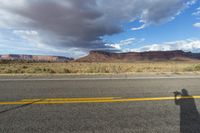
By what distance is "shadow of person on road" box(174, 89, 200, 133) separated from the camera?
3.57 meters

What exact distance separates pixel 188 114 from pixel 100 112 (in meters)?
2.03

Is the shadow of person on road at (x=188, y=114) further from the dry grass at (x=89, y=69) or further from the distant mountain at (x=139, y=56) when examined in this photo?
the distant mountain at (x=139, y=56)

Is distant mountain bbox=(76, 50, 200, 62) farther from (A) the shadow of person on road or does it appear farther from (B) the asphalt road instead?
(A) the shadow of person on road

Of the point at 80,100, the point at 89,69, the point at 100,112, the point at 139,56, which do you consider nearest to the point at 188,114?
the point at 100,112

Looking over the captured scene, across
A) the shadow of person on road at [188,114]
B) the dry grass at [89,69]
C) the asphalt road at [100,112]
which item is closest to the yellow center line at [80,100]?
the asphalt road at [100,112]

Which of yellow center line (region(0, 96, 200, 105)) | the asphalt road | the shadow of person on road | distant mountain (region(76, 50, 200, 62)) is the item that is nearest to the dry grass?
yellow center line (region(0, 96, 200, 105))

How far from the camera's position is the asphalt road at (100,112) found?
3633mm

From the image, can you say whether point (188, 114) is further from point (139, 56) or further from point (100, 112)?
point (139, 56)

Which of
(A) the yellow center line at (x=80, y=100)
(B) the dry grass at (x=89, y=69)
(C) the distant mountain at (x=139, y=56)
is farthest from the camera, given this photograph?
(C) the distant mountain at (x=139, y=56)

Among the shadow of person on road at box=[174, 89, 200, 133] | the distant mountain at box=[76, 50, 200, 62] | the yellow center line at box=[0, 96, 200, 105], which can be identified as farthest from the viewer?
the distant mountain at box=[76, 50, 200, 62]

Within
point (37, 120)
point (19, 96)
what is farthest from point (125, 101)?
point (19, 96)

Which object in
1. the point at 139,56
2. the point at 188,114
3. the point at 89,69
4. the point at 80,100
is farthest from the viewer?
the point at 139,56

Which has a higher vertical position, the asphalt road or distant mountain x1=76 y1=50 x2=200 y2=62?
distant mountain x1=76 y1=50 x2=200 y2=62

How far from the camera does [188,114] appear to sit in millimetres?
4332
